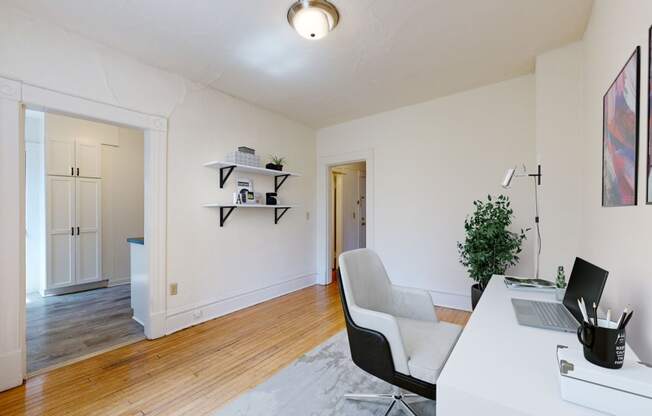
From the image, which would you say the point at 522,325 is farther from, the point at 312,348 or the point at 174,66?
the point at 174,66

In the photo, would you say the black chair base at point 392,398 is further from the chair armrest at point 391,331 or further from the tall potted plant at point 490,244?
the tall potted plant at point 490,244

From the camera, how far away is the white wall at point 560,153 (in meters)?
2.21

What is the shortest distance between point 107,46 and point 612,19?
330 centimetres

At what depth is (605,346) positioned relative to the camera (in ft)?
2.54

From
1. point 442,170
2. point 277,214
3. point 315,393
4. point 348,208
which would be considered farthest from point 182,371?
point 348,208

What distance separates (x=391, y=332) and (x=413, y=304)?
22.6 inches

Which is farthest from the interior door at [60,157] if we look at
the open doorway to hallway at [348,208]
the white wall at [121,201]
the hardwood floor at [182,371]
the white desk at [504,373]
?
the white desk at [504,373]

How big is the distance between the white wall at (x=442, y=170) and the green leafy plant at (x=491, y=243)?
0.29 metres

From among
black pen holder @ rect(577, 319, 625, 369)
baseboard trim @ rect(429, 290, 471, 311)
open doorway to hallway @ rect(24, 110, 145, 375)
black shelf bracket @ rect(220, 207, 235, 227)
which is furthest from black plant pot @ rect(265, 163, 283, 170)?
black pen holder @ rect(577, 319, 625, 369)

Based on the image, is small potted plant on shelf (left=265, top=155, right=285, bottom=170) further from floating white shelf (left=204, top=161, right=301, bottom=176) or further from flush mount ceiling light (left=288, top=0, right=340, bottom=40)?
flush mount ceiling light (left=288, top=0, right=340, bottom=40)

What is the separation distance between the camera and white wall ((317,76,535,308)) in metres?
2.88

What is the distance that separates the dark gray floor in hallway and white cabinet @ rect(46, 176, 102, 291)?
0.97 ft

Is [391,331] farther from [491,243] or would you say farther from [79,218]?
[79,218]

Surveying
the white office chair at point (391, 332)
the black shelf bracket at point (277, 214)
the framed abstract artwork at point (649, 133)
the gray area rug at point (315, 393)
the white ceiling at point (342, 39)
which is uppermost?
the white ceiling at point (342, 39)
